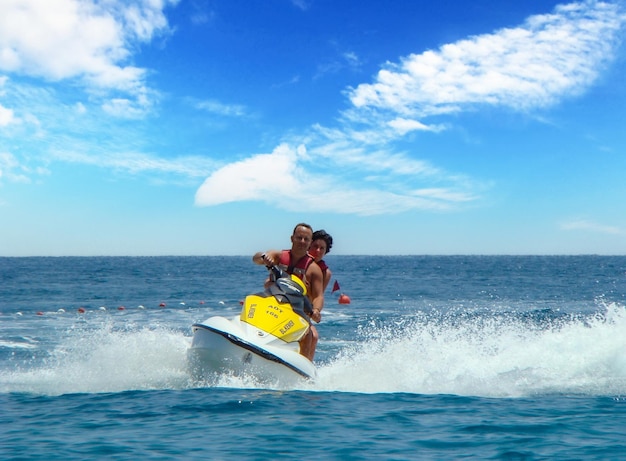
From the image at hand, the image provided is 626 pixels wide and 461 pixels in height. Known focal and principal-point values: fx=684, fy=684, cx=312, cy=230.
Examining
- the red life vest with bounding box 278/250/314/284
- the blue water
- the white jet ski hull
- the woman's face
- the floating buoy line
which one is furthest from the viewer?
the floating buoy line

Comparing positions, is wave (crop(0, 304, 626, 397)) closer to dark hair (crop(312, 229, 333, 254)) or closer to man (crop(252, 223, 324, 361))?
man (crop(252, 223, 324, 361))

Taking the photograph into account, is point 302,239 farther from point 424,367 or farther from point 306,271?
point 424,367

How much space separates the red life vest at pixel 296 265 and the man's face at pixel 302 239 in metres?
0.16

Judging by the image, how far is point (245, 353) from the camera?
8445 millimetres

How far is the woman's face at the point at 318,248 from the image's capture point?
29.6ft

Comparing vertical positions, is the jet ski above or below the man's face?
below

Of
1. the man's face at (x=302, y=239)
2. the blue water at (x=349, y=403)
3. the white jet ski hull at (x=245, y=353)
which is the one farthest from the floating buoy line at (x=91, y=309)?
the man's face at (x=302, y=239)

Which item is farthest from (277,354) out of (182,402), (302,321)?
(182,402)

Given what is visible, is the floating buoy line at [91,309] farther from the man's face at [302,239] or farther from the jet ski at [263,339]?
the man's face at [302,239]

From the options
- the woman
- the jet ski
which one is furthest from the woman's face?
the jet ski

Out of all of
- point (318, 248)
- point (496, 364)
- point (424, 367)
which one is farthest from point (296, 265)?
point (496, 364)

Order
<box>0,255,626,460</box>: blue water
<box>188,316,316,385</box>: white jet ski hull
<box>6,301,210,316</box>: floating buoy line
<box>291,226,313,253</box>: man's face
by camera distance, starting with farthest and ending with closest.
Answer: <box>6,301,210,316</box>: floating buoy line < <box>291,226,313,253</box>: man's face < <box>188,316,316,385</box>: white jet ski hull < <box>0,255,626,460</box>: blue water

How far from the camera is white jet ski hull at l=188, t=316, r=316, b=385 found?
8.40 meters

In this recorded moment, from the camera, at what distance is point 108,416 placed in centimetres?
748
